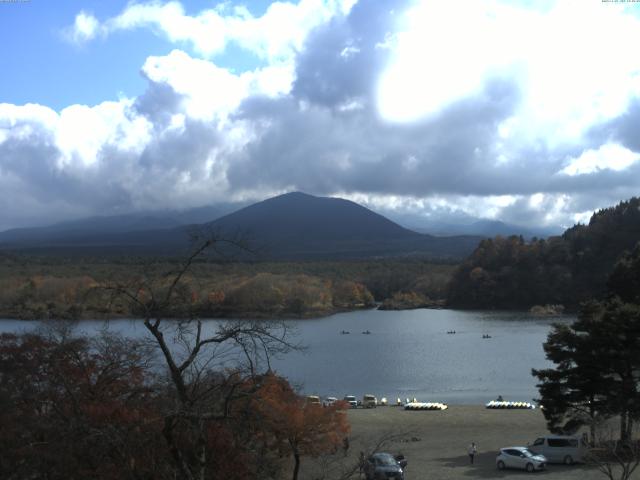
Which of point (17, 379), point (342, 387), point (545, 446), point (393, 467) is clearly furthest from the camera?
point (342, 387)

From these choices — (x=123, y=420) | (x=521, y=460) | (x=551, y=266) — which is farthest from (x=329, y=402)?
(x=551, y=266)

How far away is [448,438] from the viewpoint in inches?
728

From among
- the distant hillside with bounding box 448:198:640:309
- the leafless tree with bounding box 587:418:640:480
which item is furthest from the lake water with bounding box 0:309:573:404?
the distant hillside with bounding box 448:198:640:309

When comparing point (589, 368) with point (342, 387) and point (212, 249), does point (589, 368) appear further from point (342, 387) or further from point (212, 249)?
point (342, 387)

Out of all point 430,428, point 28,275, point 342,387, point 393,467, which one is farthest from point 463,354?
point 28,275

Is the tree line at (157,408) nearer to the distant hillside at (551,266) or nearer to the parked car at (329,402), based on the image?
the parked car at (329,402)

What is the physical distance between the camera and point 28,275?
75500mm

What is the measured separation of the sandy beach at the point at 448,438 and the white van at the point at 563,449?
20 centimetres

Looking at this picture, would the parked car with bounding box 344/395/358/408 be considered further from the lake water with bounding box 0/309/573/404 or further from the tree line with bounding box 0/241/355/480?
the tree line with bounding box 0/241/355/480

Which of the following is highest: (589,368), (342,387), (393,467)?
(589,368)

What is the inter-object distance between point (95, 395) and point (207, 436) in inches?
85.7

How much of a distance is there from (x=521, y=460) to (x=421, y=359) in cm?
2485

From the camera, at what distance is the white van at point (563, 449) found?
45.5 ft

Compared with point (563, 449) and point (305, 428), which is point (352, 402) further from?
point (305, 428)
